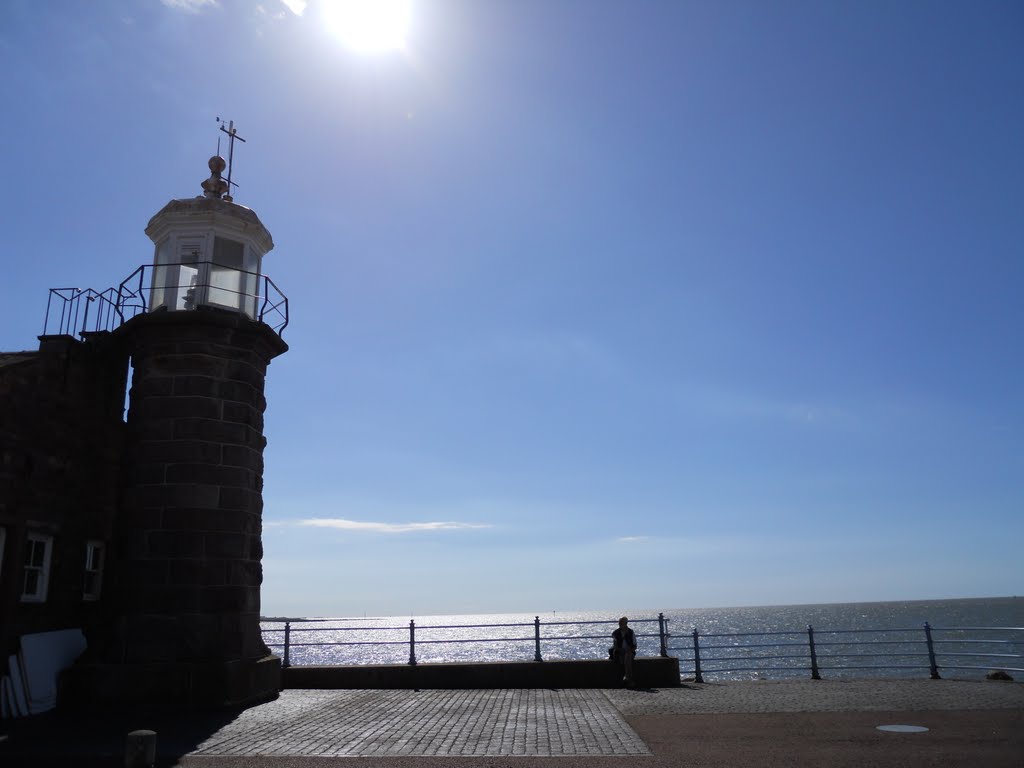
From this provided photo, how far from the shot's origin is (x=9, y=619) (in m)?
10.7

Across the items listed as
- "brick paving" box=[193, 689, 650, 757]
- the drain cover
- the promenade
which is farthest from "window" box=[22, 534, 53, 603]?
the drain cover

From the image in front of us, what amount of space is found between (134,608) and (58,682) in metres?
1.39

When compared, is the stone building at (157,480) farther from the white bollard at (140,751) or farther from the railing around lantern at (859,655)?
the railing around lantern at (859,655)

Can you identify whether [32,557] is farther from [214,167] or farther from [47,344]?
[214,167]

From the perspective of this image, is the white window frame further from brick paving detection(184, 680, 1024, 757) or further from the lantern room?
the lantern room

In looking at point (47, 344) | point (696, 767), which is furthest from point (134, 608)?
point (696, 767)

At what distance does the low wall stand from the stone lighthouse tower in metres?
1.44

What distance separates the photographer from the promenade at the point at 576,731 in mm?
7500

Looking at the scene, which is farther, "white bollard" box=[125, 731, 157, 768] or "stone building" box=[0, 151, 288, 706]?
"stone building" box=[0, 151, 288, 706]

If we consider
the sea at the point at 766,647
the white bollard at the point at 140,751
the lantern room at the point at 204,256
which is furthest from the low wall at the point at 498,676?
the white bollard at the point at 140,751

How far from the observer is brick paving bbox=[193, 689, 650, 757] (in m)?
8.06

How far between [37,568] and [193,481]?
2476 mm

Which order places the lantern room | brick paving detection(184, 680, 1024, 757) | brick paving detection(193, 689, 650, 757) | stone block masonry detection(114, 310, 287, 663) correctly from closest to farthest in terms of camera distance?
1. brick paving detection(193, 689, 650, 757)
2. brick paving detection(184, 680, 1024, 757)
3. stone block masonry detection(114, 310, 287, 663)
4. the lantern room

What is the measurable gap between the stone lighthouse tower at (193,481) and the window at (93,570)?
667 mm
